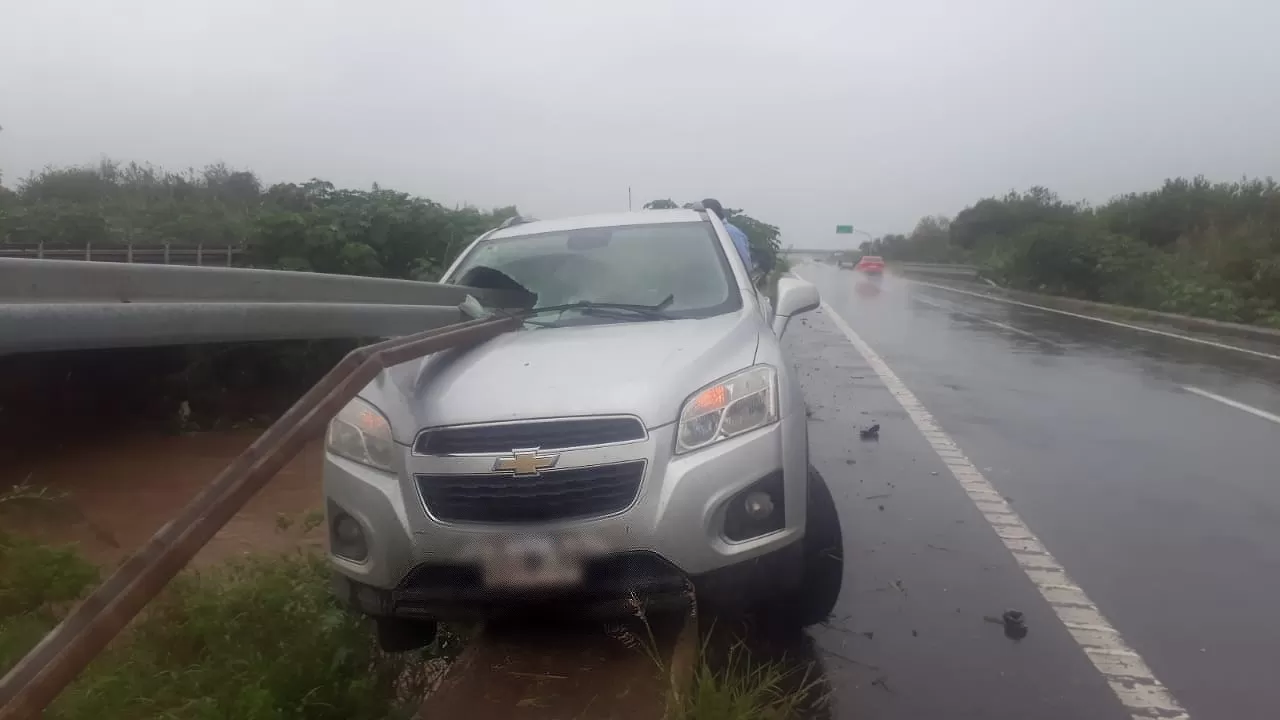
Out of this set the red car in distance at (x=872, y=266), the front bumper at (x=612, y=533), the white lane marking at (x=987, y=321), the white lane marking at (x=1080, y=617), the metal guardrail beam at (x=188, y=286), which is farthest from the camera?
the red car in distance at (x=872, y=266)

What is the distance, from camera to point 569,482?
9.25 ft

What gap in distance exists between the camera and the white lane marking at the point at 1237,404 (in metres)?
7.79

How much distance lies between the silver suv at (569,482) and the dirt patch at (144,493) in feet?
7.42

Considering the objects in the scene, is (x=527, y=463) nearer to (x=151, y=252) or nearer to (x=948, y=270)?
(x=151, y=252)

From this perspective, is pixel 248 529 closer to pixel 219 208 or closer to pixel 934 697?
pixel 934 697

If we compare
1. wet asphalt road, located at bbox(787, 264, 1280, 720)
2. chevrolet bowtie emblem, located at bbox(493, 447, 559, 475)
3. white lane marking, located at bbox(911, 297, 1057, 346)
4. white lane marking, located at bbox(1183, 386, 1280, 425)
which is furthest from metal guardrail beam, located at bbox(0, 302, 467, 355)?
white lane marking, located at bbox(911, 297, 1057, 346)

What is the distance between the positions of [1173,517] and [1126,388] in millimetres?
4808

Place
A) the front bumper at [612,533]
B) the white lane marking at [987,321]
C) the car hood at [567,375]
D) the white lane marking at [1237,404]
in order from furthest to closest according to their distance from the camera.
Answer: the white lane marking at [987,321] → the white lane marking at [1237,404] → the car hood at [567,375] → the front bumper at [612,533]

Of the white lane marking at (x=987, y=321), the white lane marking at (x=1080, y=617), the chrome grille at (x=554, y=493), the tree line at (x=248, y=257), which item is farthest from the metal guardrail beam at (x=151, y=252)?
the white lane marking at (x=987, y=321)

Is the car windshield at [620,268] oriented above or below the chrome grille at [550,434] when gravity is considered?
above

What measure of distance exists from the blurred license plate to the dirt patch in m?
2.62

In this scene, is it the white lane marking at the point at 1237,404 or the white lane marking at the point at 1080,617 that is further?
the white lane marking at the point at 1237,404

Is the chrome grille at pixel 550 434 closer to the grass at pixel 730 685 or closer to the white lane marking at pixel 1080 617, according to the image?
the grass at pixel 730 685

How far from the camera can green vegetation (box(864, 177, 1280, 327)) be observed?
20156 mm
